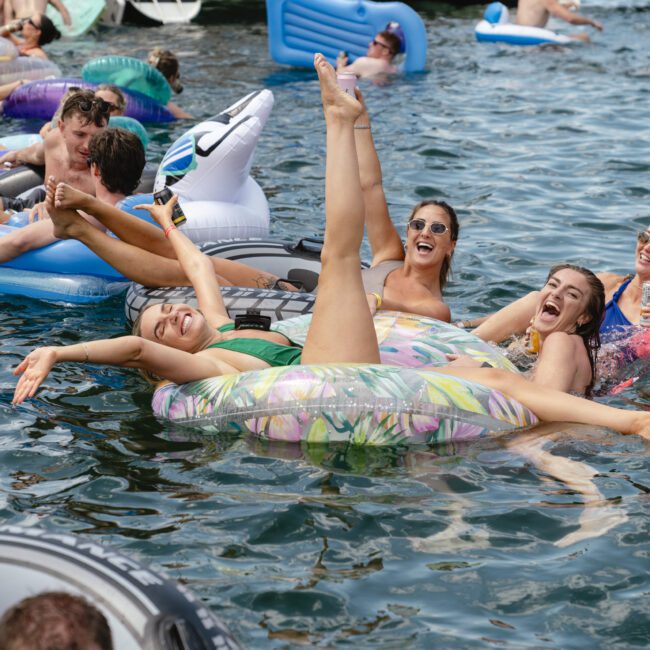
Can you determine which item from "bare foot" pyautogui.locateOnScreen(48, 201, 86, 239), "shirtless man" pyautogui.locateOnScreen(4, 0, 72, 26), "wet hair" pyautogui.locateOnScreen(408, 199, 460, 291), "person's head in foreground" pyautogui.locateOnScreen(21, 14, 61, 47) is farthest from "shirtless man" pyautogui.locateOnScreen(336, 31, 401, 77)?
"bare foot" pyautogui.locateOnScreen(48, 201, 86, 239)

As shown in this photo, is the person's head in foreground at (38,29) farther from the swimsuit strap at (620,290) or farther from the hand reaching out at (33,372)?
the hand reaching out at (33,372)

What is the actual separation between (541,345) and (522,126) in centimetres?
672

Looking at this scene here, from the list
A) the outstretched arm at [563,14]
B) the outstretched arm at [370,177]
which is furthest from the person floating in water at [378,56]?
the outstretched arm at [370,177]

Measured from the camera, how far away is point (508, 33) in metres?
16.4

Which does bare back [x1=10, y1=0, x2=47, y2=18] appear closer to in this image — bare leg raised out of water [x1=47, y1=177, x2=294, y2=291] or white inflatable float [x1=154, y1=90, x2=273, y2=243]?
white inflatable float [x1=154, y1=90, x2=273, y2=243]

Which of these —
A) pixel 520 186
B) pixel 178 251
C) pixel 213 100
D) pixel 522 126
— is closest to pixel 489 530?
pixel 178 251

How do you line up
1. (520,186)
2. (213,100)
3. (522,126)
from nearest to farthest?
(520,186), (522,126), (213,100)

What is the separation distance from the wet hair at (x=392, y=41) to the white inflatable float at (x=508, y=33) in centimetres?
287

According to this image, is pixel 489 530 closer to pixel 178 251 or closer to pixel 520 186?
pixel 178 251

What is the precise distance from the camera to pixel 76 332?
6570mm

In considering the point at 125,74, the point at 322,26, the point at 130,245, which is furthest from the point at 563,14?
the point at 130,245

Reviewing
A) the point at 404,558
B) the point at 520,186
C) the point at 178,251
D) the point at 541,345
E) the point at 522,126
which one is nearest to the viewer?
the point at 404,558

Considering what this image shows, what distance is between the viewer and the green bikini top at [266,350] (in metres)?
5.37

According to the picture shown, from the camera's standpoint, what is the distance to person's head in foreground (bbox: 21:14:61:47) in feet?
43.1
